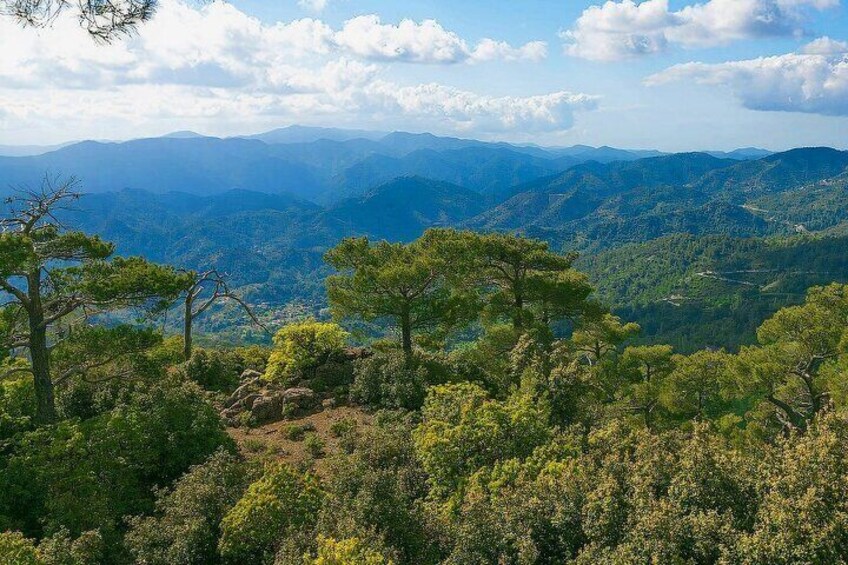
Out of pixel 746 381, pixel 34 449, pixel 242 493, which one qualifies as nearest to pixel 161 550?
pixel 242 493

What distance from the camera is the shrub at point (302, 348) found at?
82.2ft

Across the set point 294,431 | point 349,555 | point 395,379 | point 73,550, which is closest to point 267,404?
point 294,431

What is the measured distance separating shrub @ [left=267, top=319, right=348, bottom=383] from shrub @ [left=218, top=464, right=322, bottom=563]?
41.1 feet

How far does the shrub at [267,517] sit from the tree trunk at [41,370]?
9.32 m

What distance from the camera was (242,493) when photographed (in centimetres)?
1333

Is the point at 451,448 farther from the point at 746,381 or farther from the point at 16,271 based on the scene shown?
the point at 746,381

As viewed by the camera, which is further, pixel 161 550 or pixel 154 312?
pixel 154 312

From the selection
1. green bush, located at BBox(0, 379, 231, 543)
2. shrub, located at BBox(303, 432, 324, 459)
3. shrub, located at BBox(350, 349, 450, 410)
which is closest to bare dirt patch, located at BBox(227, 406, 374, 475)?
shrub, located at BBox(303, 432, 324, 459)

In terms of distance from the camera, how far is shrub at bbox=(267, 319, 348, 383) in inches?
986

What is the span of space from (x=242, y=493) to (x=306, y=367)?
1292 centimetres

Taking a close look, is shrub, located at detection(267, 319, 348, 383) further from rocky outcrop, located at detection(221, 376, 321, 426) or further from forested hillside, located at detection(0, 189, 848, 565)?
rocky outcrop, located at detection(221, 376, 321, 426)

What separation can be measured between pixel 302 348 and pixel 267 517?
1446 cm

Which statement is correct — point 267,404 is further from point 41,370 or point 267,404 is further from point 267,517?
point 267,517

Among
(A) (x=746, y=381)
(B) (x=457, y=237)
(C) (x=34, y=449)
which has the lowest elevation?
(A) (x=746, y=381)
